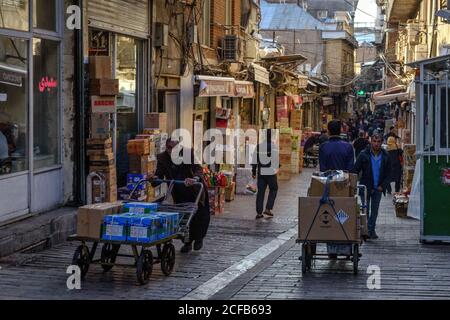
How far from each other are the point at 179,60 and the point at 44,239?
8606 millimetres

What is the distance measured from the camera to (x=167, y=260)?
390 inches

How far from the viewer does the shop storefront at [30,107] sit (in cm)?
1169

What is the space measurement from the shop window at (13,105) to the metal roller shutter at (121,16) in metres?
2.24

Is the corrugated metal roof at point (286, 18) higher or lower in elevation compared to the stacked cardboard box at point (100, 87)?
higher

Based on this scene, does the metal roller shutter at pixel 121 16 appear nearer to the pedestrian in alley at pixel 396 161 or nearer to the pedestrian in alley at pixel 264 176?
the pedestrian in alley at pixel 264 176

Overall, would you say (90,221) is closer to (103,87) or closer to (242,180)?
(103,87)

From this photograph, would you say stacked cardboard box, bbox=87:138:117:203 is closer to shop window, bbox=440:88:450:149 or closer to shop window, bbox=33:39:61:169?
shop window, bbox=33:39:61:169

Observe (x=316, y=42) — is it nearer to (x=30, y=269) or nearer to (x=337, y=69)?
(x=337, y=69)

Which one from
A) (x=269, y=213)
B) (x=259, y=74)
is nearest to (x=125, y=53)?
(x=269, y=213)

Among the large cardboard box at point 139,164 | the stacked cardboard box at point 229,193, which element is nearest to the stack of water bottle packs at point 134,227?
the large cardboard box at point 139,164

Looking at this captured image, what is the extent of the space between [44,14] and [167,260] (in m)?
5.01

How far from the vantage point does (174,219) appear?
9.84m
